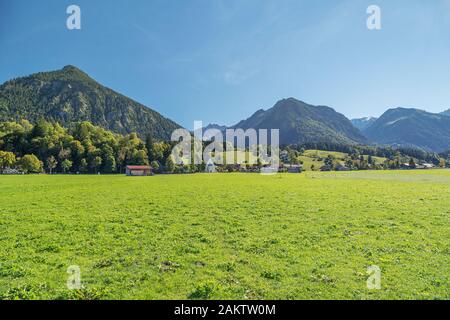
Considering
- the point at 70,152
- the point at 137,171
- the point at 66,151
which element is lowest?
the point at 137,171

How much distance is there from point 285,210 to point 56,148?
148756 millimetres

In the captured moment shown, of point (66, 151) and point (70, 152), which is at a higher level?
point (66, 151)

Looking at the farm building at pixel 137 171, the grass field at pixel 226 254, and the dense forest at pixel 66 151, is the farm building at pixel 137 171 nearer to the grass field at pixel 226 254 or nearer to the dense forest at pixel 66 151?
the dense forest at pixel 66 151

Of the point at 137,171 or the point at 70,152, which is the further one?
the point at 70,152

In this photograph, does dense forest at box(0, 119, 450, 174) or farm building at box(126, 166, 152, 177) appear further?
dense forest at box(0, 119, 450, 174)

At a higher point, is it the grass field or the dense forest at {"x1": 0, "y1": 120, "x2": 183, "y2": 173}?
the dense forest at {"x1": 0, "y1": 120, "x2": 183, "y2": 173}

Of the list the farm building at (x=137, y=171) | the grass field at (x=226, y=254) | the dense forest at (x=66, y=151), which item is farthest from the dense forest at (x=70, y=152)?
the grass field at (x=226, y=254)

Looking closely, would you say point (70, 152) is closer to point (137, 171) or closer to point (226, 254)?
point (137, 171)

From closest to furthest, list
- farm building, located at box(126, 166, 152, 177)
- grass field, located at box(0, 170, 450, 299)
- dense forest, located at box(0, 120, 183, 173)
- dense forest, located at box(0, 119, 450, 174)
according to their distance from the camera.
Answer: grass field, located at box(0, 170, 450, 299), farm building, located at box(126, 166, 152, 177), dense forest, located at box(0, 119, 450, 174), dense forest, located at box(0, 120, 183, 173)

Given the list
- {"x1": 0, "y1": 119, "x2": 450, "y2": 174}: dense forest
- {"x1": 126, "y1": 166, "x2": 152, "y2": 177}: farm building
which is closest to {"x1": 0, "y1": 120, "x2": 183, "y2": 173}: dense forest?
{"x1": 0, "y1": 119, "x2": 450, "y2": 174}: dense forest

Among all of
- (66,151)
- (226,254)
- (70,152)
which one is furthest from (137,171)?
(226,254)

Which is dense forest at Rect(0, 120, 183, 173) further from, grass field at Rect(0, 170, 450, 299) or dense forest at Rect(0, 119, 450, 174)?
grass field at Rect(0, 170, 450, 299)
